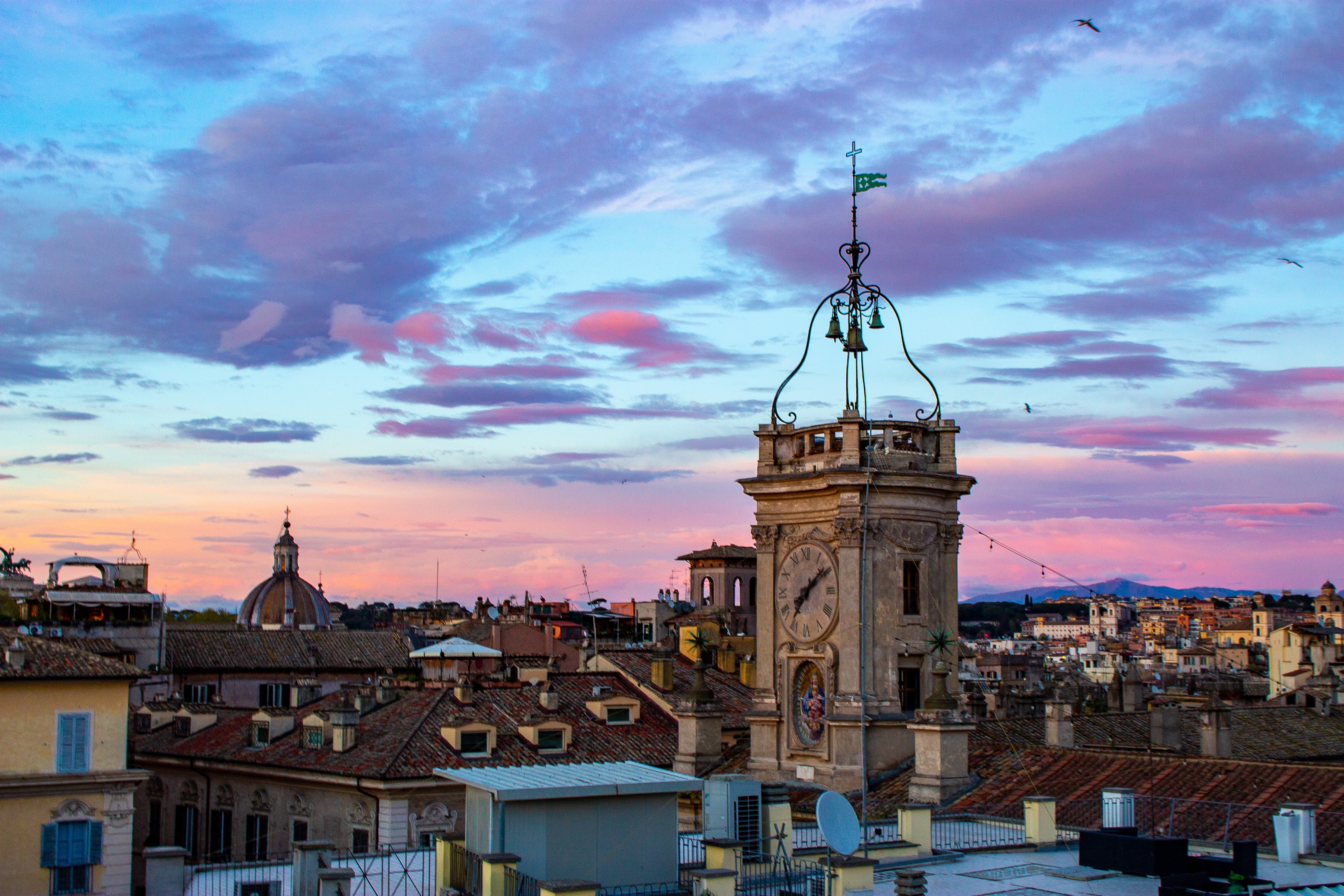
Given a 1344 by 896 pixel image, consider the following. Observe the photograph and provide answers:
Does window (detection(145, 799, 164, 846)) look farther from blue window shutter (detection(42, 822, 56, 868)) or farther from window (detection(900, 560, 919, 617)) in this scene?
window (detection(900, 560, 919, 617))

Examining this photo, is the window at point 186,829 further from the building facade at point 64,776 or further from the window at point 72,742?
the window at point 72,742

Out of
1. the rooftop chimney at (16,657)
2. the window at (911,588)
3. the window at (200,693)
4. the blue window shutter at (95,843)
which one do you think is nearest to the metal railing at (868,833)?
the window at (911,588)

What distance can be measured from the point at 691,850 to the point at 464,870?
4434 millimetres

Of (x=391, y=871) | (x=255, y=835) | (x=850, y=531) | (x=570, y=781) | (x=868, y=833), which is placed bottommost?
(x=255, y=835)

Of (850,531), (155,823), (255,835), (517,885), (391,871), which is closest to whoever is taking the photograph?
(517,885)

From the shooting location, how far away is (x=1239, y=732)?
131ft

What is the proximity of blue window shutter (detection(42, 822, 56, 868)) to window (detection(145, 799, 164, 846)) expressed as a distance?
515 inches

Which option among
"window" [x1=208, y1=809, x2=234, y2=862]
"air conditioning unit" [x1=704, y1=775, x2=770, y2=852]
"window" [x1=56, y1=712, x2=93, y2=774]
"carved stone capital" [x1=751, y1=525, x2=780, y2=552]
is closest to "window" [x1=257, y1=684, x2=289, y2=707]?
"window" [x1=208, y1=809, x2=234, y2=862]

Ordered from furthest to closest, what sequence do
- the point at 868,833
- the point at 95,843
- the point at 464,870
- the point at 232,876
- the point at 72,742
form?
the point at 72,742
the point at 95,843
the point at 232,876
the point at 868,833
the point at 464,870

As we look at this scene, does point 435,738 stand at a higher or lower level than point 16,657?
lower

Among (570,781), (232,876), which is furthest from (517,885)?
(232,876)

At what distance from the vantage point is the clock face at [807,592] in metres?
31.6

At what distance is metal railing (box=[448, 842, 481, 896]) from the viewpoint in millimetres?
19188

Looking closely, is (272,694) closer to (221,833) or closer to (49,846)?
(221,833)
